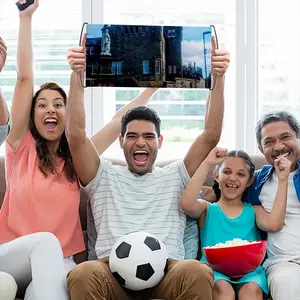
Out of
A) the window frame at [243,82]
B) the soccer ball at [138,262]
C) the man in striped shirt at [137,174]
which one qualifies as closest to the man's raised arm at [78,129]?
the man in striped shirt at [137,174]

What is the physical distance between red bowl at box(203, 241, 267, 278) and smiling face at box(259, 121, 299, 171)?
18.2 inches

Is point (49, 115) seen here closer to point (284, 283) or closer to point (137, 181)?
point (137, 181)

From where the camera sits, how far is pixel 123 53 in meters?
2.40

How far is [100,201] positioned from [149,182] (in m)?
0.22

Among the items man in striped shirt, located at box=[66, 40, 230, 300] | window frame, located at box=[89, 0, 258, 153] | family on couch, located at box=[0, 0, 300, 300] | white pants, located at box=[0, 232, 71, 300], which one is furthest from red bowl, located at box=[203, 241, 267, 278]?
window frame, located at box=[89, 0, 258, 153]

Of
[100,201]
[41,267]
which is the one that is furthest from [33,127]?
[41,267]

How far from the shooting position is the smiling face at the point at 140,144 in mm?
2605

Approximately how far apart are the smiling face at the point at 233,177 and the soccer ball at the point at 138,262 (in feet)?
1.67

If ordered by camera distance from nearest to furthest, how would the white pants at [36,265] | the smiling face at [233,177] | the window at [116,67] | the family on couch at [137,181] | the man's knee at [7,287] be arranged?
the man's knee at [7,287] → the white pants at [36,265] → the window at [116,67] → the family on couch at [137,181] → the smiling face at [233,177]

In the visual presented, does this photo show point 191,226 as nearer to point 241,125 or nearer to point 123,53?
point 123,53

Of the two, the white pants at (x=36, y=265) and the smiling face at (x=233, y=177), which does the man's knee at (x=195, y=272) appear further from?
the smiling face at (x=233, y=177)

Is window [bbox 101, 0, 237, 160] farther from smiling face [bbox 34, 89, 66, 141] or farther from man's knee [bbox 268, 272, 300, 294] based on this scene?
man's knee [bbox 268, 272, 300, 294]

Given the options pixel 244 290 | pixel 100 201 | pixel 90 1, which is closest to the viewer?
pixel 244 290

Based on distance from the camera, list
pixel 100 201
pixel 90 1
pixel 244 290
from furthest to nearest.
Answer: pixel 90 1
pixel 100 201
pixel 244 290
